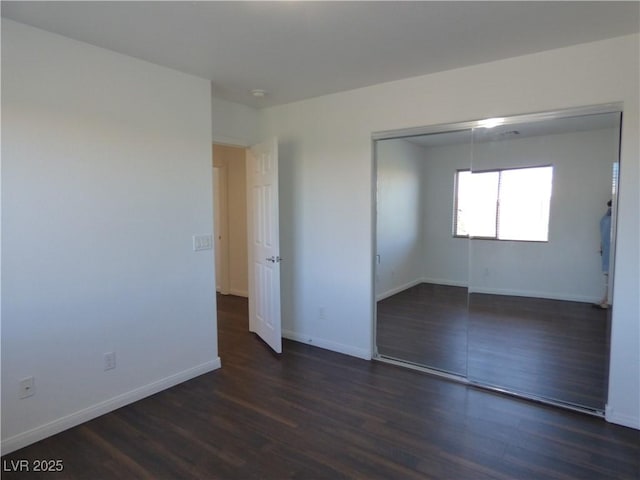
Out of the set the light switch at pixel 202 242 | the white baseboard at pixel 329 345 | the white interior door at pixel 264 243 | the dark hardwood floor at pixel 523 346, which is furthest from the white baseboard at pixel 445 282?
the light switch at pixel 202 242

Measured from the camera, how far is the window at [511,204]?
318 centimetres

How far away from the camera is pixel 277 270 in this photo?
3.61 meters

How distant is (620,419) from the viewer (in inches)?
96.7

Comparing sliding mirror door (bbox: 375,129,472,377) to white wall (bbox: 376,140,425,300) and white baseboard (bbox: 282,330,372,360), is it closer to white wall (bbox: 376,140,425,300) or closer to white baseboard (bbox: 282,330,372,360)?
white wall (bbox: 376,140,425,300)

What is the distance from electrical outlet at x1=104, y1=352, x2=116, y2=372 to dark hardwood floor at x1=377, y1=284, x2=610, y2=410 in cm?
235

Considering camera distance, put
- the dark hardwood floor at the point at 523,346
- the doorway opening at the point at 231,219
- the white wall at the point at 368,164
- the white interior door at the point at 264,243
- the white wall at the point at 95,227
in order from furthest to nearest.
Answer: the doorway opening at the point at 231,219, the white interior door at the point at 264,243, the dark hardwood floor at the point at 523,346, the white wall at the point at 368,164, the white wall at the point at 95,227

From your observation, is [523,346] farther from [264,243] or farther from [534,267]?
[264,243]

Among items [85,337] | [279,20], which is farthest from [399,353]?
[279,20]

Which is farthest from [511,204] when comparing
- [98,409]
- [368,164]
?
[98,409]

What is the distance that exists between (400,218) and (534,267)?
6.96 feet

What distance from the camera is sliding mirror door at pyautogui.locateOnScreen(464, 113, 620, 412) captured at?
8.97ft

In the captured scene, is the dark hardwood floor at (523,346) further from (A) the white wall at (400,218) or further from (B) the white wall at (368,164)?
(A) the white wall at (400,218)

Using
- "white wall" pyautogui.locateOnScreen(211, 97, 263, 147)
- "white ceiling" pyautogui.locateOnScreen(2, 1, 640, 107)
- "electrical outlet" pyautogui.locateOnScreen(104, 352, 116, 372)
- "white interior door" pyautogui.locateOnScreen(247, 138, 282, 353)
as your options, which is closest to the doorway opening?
"white interior door" pyautogui.locateOnScreen(247, 138, 282, 353)

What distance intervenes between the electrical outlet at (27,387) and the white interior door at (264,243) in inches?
74.9
